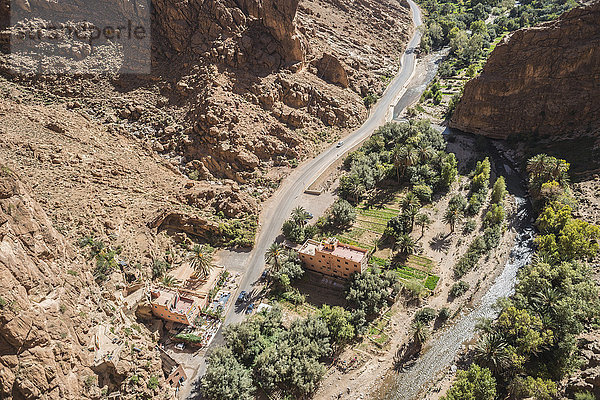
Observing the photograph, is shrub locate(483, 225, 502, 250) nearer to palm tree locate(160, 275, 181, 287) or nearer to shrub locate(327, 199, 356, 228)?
shrub locate(327, 199, 356, 228)

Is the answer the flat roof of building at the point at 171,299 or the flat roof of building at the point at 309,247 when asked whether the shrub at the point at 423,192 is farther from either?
the flat roof of building at the point at 171,299

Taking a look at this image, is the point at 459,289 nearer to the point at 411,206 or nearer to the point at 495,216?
the point at 411,206

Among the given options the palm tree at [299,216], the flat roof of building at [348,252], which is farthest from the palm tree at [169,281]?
the flat roof of building at [348,252]

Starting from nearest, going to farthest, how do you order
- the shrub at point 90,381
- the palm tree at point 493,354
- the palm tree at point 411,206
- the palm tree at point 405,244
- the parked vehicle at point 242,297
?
1. the shrub at point 90,381
2. the palm tree at point 493,354
3. the parked vehicle at point 242,297
4. the palm tree at point 405,244
5. the palm tree at point 411,206

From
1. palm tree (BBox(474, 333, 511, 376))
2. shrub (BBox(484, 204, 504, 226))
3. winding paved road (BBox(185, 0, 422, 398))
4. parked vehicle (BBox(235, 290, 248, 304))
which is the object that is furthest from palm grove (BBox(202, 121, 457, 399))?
shrub (BBox(484, 204, 504, 226))

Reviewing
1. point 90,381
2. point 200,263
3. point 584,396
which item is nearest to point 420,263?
point 584,396

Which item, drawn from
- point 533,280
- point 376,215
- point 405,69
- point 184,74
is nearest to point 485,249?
point 533,280
